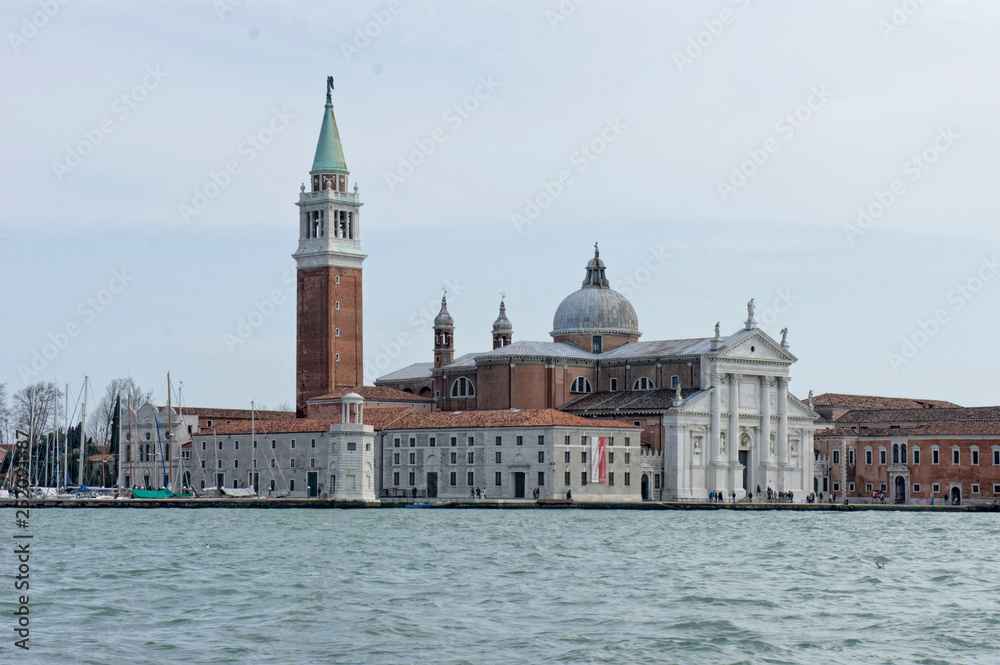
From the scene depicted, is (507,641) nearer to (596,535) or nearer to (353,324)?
(596,535)

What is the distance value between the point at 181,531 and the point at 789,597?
23.7 m

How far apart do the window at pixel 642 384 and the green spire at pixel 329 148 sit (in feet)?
56.1

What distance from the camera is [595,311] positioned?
7588 cm

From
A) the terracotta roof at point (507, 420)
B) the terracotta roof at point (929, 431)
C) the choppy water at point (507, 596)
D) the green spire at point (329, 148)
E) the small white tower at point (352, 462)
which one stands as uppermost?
the green spire at point (329, 148)

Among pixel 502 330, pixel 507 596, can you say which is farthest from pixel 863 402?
pixel 507 596

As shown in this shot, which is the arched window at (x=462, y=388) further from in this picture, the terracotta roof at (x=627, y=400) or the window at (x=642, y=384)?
the window at (x=642, y=384)

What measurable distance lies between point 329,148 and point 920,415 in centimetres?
3009

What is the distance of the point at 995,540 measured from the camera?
151 ft

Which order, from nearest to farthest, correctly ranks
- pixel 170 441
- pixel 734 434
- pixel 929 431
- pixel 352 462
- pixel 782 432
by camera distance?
pixel 352 462
pixel 734 434
pixel 782 432
pixel 929 431
pixel 170 441

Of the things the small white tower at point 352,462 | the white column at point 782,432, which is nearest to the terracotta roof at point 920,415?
the white column at point 782,432

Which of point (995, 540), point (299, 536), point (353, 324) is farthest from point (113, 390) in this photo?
point (995, 540)

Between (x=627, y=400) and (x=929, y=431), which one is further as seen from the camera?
(x=929, y=431)

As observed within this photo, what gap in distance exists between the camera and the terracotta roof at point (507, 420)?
65.0m

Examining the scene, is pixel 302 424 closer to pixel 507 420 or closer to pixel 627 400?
pixel 507 420
